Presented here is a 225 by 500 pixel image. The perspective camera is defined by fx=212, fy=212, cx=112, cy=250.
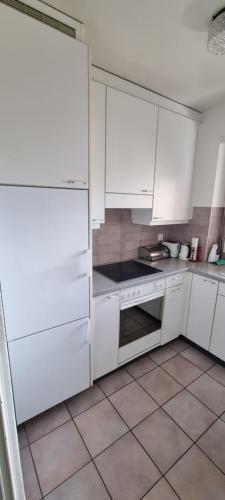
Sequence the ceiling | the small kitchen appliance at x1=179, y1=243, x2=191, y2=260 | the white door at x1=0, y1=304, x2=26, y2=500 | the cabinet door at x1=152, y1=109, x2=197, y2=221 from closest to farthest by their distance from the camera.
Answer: the white door at x1=0, y1=304, x2=26, y2=500, the ceiling, the cabinet door at x1=152, y1=109, x2=197, y2=221, the small kitchen appliance at x1=179, y1=243, x2=191, y2=260

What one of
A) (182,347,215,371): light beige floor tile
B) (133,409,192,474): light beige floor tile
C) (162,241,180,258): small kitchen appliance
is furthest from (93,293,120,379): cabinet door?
(162,241,180,258): small kitchen appliance

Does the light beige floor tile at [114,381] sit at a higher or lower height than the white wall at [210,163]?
lower

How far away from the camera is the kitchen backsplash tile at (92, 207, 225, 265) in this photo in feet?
6.86

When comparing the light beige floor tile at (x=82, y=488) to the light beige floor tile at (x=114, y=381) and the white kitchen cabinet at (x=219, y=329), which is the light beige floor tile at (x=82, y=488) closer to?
the light beige floor tile at (x=114, y=381)

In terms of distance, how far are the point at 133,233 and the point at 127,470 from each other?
1.81m

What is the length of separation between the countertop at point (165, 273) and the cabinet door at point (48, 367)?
0.96 feet

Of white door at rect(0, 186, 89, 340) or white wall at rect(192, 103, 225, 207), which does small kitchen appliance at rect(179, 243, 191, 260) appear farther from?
white door at rect(0, 186, 89, 340)

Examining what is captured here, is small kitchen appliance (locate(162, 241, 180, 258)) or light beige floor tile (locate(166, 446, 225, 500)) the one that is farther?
small kitchen appliance (locate(162, 241, 180, 258))

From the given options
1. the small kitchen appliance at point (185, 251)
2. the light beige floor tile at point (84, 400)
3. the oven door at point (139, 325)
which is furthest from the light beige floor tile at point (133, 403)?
the small kitchen appliance at point (185, 251)

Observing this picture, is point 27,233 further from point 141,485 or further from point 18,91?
point 141,485

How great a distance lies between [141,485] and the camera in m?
1.15

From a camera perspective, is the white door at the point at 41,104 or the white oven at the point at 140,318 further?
the white oven at the point at 140,318

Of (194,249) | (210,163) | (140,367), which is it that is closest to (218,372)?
(140,367)

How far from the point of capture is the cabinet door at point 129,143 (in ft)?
5.22
